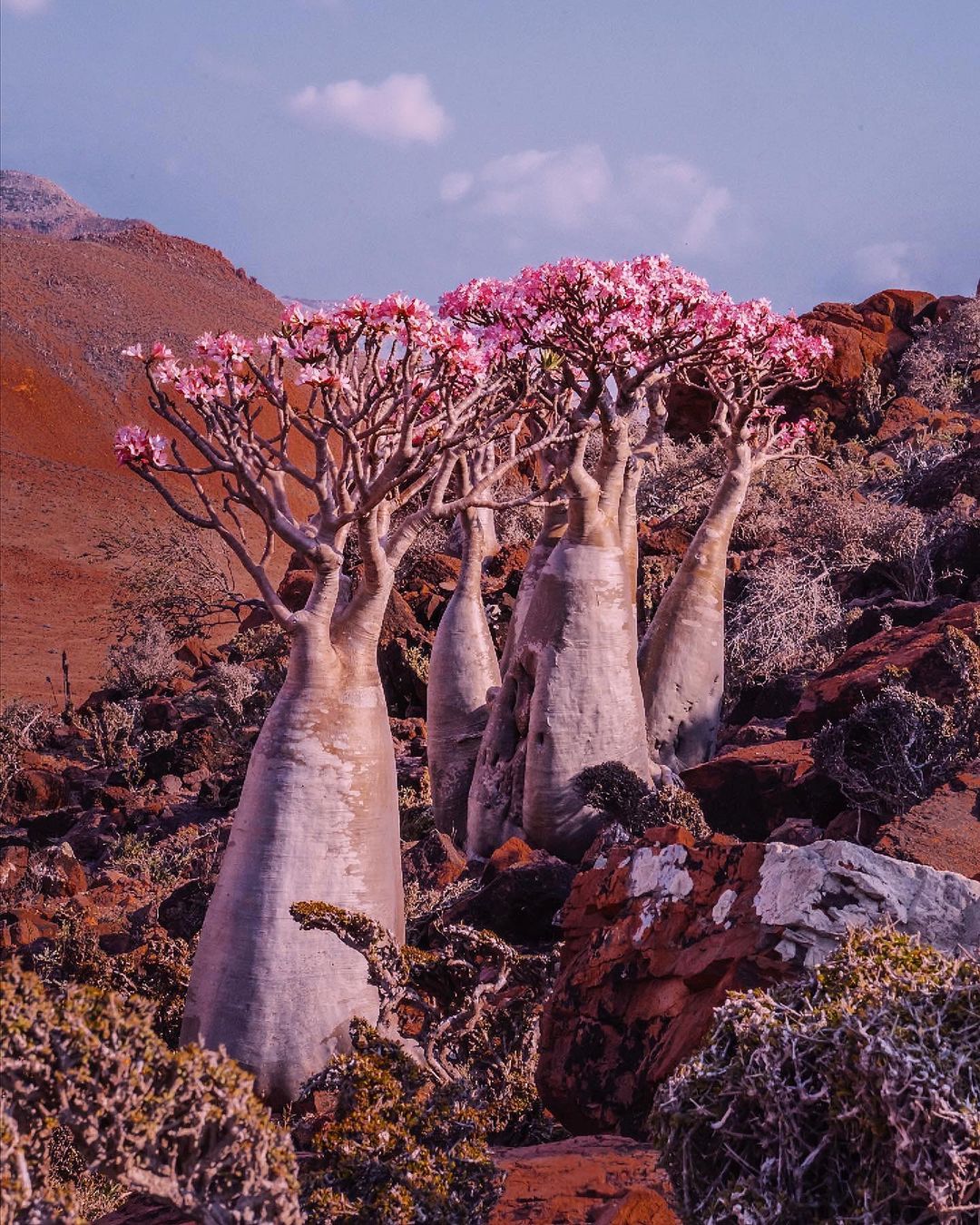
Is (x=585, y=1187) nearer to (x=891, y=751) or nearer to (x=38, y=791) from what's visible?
(x=891, y=751)

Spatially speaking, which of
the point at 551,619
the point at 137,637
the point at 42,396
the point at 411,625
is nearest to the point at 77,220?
the point at 42,396

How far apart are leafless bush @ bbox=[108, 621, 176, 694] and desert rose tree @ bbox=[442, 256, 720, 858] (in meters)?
8.83

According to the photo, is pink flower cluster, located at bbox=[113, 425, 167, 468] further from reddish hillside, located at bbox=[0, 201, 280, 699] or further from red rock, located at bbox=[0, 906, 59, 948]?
reddish hillside, located at bbox=[0, 201, 280, 699]

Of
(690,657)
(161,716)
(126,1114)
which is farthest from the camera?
(161,716)

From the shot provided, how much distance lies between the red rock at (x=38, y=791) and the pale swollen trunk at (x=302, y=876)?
6.49 metres

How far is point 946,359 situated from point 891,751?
14846 mm

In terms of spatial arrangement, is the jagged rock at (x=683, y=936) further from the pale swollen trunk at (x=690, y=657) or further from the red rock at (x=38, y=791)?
the red rock at (x=38, y=791)

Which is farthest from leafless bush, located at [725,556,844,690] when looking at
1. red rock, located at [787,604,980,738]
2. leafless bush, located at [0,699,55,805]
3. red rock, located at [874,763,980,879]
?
leafless bush, located at [0,699,55,805]

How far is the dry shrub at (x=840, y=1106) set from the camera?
5.20 ft

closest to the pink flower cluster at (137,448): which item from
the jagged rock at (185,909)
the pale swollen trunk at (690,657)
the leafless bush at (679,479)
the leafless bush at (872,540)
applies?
the jagged rock at (185,909)

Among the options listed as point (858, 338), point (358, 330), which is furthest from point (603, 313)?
point (858, 338)

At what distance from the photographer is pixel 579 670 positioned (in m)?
5.54

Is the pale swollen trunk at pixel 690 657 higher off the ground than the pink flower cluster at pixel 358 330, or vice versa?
the pink flower cluster at pixel 358 330

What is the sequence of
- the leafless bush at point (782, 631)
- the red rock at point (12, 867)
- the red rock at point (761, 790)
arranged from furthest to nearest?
1. the leafless bush at point (782, 631)
2. the red rock at point (12, 867)
3. the red rock at point (761, 790)
